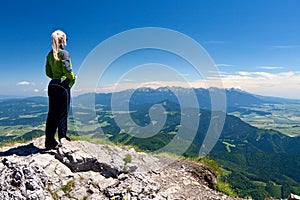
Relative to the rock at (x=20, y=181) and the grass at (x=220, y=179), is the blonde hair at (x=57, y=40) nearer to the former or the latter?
the rock at (x=20, y=181)

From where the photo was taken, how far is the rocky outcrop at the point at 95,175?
6645 mm

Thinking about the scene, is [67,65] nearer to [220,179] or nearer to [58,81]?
[58,81]

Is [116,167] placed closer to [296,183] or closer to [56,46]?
[56,46]

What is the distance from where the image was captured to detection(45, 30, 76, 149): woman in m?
8.08

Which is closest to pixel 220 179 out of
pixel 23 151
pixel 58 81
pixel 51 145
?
pixel 51 145

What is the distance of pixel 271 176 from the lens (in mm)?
143625

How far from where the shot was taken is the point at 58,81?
837 centimetres

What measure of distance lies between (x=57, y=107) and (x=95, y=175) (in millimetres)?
2867

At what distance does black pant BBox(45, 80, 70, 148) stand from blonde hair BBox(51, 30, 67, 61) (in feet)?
3.33

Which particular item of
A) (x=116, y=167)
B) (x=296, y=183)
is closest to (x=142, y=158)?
(x=116, y=167)

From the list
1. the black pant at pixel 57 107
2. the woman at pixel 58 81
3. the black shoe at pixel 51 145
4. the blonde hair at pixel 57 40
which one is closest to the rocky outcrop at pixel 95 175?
the black shoe at pixel 51 145

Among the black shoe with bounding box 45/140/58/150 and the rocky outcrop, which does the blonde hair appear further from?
the rocky outcrop

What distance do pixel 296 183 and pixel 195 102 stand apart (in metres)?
154

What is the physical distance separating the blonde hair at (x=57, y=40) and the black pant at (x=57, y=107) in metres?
1.01
